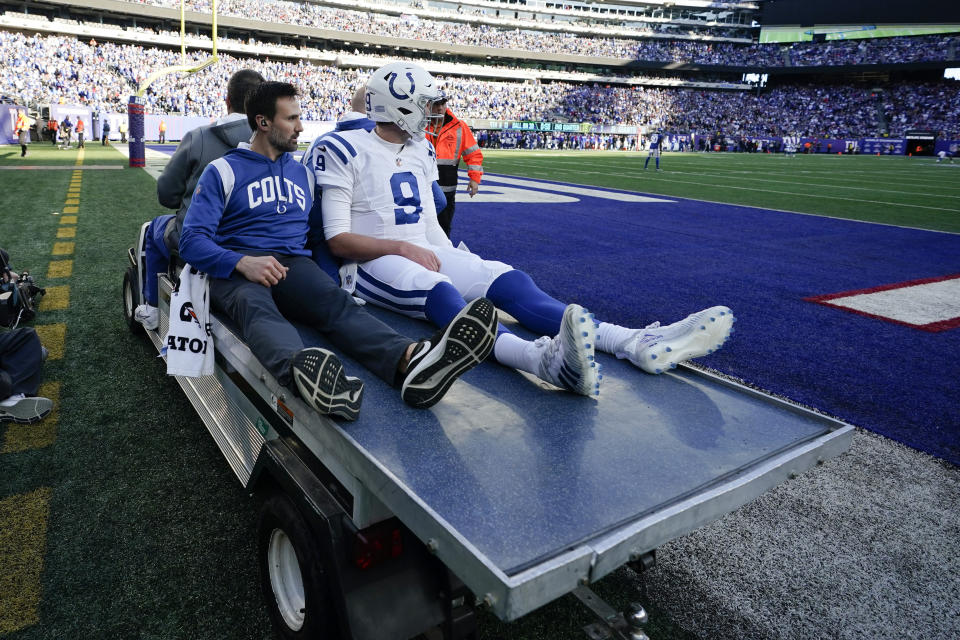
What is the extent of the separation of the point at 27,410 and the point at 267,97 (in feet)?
6.52

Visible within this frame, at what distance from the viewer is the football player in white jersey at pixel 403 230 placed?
291 cm

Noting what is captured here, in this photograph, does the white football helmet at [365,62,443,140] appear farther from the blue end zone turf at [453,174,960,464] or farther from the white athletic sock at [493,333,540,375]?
the blue end zone turf at [453,174,960,464]

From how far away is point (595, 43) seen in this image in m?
69.8

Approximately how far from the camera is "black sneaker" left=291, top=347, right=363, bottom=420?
71.0 inches

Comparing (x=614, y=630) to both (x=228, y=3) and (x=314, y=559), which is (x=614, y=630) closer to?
(x=314, y=559)

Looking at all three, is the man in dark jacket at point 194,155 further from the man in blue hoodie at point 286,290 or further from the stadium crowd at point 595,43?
the stadium crowd at point 595,43

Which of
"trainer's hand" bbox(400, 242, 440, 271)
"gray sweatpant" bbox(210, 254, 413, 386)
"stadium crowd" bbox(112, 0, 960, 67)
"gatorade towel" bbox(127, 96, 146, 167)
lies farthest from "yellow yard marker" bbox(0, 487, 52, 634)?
"stadium crowd" bbox(112, 0, 960, 67)

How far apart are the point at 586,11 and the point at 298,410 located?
3267 inches

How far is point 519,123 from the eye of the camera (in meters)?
48.9

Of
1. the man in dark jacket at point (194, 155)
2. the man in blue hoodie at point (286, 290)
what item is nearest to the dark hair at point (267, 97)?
the man in blue hoodie at point (286, 290)

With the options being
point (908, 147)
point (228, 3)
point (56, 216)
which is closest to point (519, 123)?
point (228, 3)

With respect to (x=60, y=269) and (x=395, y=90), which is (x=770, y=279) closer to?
(x=395, y=90)

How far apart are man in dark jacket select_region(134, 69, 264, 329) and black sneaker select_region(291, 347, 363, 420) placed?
6.99ft

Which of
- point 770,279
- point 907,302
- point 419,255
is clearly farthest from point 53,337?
point 907,302
